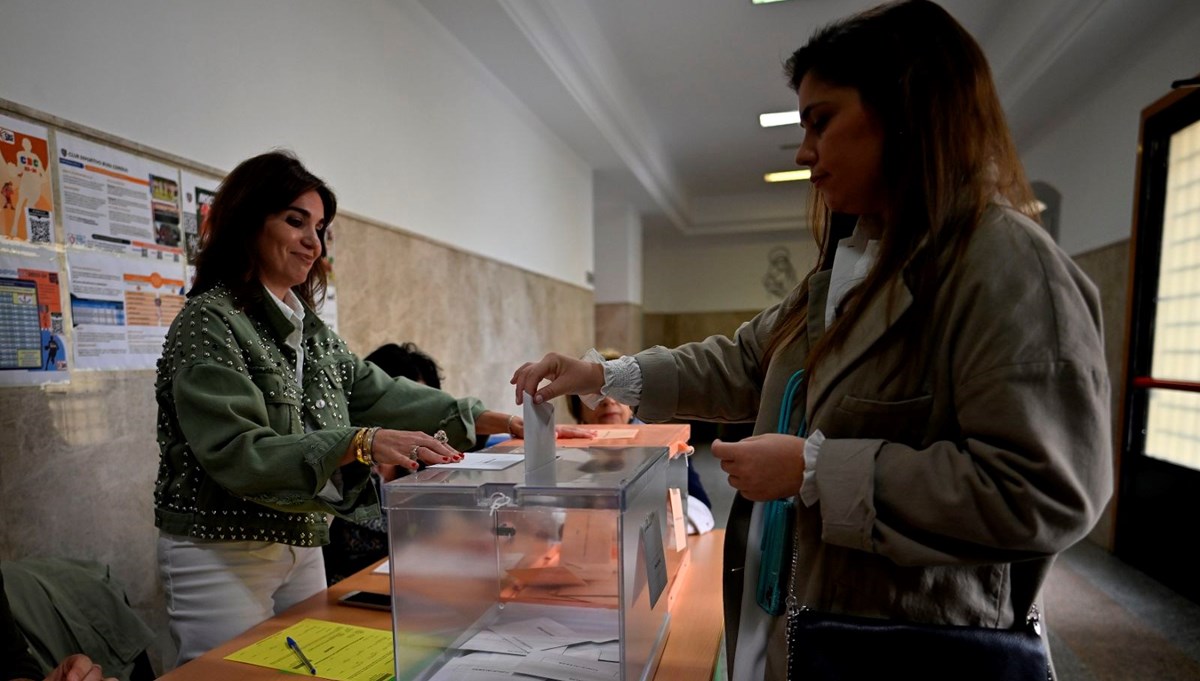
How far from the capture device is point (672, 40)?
4277mm

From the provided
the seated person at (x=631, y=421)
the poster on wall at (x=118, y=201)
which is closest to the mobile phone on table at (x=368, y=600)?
the seated person at (x=631, y=421)

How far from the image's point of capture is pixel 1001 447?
0.66 m

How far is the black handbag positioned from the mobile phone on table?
36.4 inches

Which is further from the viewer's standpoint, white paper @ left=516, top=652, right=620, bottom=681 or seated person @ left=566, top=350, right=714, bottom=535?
seated person @ left=566, top=350, right=714, bottom=535

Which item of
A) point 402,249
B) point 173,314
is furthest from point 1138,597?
point 173,314

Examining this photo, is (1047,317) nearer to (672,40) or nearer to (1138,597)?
(1138,597)

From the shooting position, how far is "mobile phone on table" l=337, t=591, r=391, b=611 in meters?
1.35

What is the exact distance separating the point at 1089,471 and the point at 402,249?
2.59m

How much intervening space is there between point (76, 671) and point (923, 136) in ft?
4.57

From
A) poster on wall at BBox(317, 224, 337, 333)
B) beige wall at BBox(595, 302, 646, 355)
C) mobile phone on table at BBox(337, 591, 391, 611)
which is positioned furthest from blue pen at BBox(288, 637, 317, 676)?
beige wall at BBox(595, 302, 646, 355)

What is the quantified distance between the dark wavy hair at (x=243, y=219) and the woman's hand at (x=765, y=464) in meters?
1.09

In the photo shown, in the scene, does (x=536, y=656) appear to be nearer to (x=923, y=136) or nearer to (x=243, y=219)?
(x=923, y=136)

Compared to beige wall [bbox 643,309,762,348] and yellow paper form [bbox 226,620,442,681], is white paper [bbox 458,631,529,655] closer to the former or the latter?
yellow paper form [bbox 226,620,442,681]

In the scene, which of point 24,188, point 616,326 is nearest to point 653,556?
point 24,188
